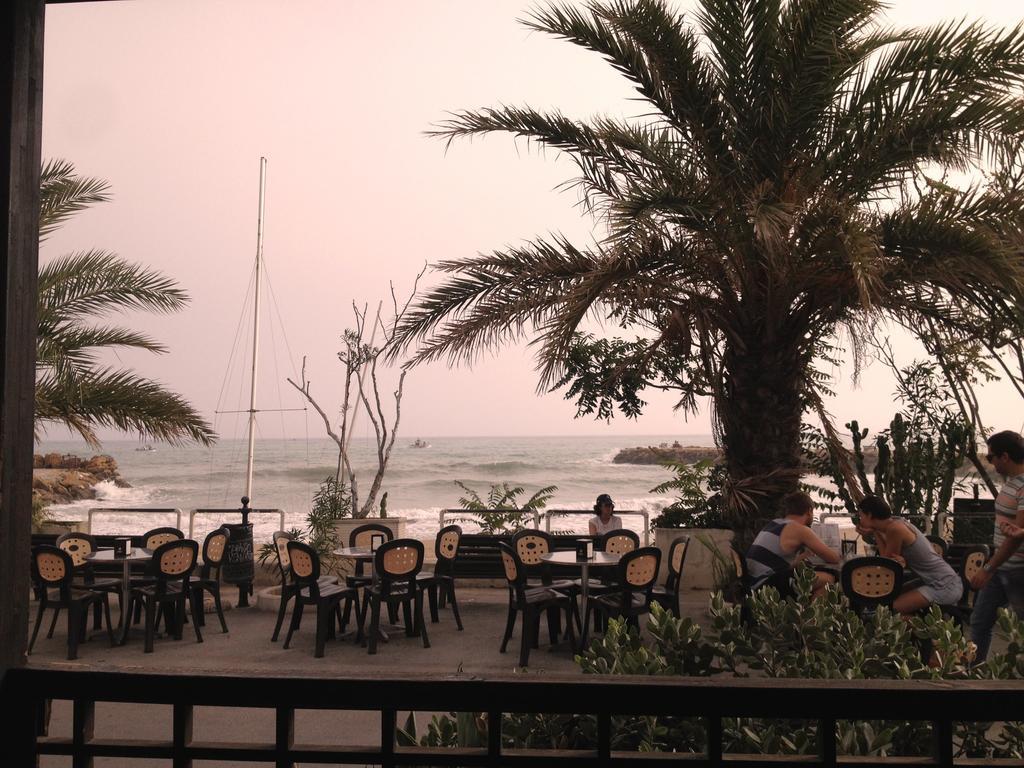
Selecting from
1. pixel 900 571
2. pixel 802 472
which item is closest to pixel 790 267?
pixel 802 472

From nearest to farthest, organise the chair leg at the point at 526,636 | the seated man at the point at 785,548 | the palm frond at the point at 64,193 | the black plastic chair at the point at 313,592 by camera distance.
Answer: the seated man at the point at 785,548, the chair leg at the point at 526,636, the black plastic chair at the point at 313,592, the palm frond at the point at 64,193

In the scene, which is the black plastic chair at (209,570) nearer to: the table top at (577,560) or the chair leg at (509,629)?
the chair leg at (509,629)

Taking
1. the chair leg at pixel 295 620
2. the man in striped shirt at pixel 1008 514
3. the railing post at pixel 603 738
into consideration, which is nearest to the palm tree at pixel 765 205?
the man in striped shirt at pixel 1008 514

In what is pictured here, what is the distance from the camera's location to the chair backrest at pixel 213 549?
9312 millimetres

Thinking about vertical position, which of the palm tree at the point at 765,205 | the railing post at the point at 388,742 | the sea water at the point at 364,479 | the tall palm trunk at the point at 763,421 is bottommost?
the sea water at the point at 364,479

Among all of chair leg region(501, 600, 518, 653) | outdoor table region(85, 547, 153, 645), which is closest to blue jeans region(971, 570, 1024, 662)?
chair leg region(501, 600, 518, 653)

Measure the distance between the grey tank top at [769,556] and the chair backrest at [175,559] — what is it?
5.01 meters

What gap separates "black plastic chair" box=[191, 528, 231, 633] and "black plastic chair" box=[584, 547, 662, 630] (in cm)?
379

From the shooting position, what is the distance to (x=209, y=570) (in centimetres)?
926

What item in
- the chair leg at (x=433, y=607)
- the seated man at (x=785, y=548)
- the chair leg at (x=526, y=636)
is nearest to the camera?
the seated man at (x=785, y=548)

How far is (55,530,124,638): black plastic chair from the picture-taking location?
8445mm

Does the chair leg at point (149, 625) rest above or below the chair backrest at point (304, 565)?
below

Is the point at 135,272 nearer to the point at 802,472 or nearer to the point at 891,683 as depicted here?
the point at 802,472

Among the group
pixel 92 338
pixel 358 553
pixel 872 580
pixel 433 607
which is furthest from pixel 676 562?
pixel 92 338
